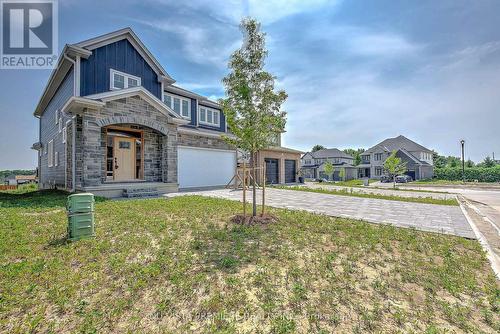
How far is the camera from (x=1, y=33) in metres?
10.7

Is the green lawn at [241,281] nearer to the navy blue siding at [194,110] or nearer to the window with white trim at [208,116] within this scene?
the navy blue siding at [194,110]

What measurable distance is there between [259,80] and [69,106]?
29.5 feet

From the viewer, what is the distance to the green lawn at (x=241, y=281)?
245 cm

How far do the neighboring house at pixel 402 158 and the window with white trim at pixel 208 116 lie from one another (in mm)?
39116

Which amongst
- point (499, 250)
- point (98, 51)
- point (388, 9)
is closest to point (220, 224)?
point (499, 250)

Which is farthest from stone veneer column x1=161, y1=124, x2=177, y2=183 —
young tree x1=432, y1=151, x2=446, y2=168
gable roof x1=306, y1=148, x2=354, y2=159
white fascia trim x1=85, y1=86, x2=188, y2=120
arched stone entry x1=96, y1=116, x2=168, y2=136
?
young tree x1=432, y1=151, x2=446, y2=168

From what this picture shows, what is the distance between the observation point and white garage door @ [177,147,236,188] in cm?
1504

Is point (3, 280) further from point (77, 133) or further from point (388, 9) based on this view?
point (388, 9)

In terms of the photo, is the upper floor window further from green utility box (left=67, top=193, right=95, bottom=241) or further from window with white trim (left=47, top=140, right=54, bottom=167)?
green utility box (left=67, top=193, right=95, bottom=241)

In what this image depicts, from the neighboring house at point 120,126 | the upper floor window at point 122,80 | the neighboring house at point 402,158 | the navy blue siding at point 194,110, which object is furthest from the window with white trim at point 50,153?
the neighboring house at point 402,158

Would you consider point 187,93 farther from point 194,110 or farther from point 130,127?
point 130,127

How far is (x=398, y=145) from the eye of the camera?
4872 centimetres

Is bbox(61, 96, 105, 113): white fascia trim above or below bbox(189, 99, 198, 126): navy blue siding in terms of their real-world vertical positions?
below

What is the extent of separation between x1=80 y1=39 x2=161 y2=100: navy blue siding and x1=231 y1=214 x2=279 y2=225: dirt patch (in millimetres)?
10392
